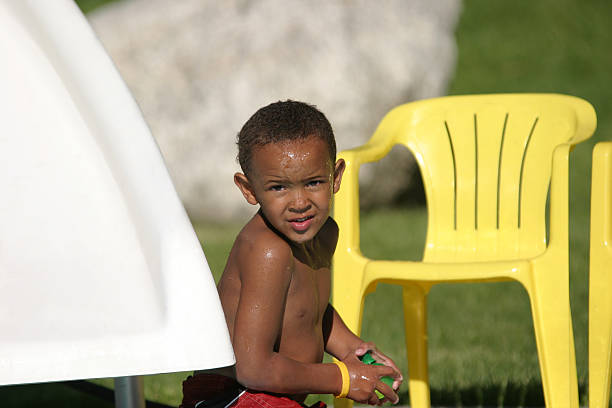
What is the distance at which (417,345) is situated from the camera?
294 cm

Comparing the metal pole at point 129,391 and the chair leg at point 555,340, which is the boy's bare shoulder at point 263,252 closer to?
the metal pole at point 129,391

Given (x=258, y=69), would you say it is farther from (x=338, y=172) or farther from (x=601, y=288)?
(x=338, y=172)

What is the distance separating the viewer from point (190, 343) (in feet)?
4.87

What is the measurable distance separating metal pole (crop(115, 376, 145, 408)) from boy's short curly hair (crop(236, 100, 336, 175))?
51 cm

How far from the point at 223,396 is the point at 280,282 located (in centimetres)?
30

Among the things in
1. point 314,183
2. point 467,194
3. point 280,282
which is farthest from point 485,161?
point 280,282

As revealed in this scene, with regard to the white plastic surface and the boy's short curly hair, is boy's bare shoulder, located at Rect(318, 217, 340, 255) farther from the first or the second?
the white plastic surface

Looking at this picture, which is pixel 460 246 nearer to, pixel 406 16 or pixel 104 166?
pixel 104 166

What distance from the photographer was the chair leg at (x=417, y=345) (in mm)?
2900

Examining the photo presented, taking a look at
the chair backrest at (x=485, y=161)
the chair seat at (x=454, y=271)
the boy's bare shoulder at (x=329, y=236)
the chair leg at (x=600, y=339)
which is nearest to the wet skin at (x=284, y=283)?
the boy's bare shoulder at (x=329, y=236)

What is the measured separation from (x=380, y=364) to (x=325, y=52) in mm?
5737

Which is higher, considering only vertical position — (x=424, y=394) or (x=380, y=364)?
(x=380, y=364)

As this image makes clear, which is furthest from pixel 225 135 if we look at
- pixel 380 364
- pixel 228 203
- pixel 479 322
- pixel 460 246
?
pixel 380 364

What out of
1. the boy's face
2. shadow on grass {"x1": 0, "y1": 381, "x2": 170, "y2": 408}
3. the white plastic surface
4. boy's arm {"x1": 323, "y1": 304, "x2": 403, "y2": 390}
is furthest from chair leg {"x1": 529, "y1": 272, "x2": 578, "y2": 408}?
shadow on grass {"x1": 0, "y1": 381, "x2": 170, "y2": 408}
